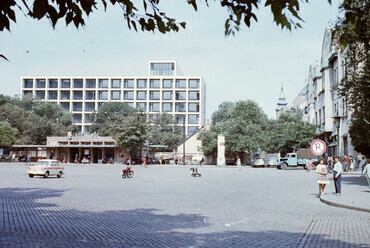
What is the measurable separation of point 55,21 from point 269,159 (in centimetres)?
5654

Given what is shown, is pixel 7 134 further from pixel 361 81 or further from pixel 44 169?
pixel 361 81

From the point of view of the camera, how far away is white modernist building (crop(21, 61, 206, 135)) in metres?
104

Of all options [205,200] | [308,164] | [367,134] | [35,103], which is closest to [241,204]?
[205,200]

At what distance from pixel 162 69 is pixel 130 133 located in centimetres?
5009

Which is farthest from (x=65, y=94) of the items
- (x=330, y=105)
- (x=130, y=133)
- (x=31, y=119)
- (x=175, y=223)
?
(x=175, y=223)

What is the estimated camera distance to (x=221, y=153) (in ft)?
200

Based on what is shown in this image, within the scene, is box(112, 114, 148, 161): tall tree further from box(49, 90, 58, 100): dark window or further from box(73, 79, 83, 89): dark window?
box(49, 90, 58, 100): dark window

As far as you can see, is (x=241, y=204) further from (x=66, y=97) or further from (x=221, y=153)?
(x=66, y=97)

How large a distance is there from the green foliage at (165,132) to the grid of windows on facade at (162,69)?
854 inches

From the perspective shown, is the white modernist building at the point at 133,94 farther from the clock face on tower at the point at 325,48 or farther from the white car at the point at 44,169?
the white car at the point at 44,169

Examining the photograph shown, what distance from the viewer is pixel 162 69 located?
108 metres

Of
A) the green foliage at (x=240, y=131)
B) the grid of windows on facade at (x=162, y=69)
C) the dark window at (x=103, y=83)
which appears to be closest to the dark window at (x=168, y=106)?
the grid of windows on facade at (x=162, y=69)

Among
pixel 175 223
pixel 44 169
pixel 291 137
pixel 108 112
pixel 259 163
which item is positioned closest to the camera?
pixel 175 223

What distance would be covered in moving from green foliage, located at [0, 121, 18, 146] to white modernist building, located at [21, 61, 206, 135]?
34.3 metres
